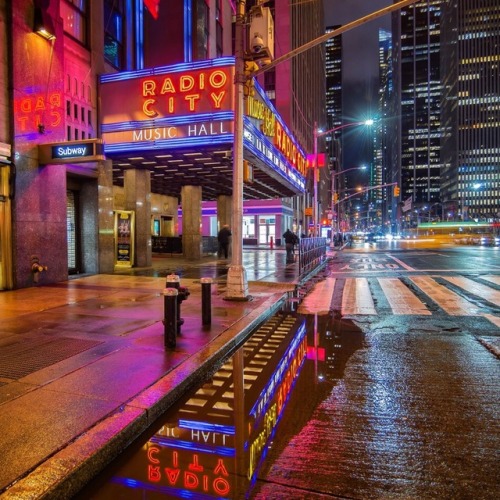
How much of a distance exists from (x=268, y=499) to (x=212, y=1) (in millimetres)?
30215

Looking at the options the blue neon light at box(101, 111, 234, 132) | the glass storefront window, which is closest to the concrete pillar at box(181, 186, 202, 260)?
the blue neon light at box(101, 111, 234, 132)

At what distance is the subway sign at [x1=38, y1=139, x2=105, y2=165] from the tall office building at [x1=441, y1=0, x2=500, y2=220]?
17556cm

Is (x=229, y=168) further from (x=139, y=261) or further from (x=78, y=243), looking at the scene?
(x=78, y=243)

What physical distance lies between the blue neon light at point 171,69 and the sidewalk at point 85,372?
8684mm

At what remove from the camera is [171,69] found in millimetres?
15516

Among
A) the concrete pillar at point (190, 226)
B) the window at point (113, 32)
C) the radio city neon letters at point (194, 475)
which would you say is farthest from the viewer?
the concrete pillar at point (190, 226)

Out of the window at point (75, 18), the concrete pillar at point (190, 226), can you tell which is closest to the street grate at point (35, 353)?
the window at point (75, 18)

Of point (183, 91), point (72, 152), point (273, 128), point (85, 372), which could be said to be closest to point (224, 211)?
point (273, 128)

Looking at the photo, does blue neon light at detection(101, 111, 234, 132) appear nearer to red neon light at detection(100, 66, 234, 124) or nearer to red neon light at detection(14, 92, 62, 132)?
red neon light at detection(100, 66, 234, 124)

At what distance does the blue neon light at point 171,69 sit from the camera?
14727mm

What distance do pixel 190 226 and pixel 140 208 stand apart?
6405 millimetres

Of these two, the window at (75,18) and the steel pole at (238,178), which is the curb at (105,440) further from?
the window at (75,18)

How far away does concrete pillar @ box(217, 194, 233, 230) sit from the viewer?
31394 millimetres

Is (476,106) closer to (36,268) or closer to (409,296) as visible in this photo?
(409,296)
